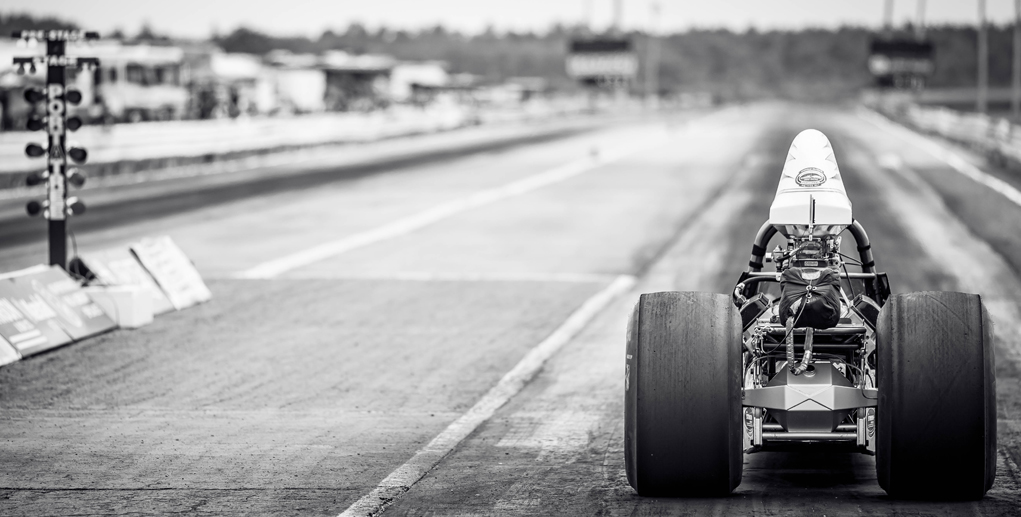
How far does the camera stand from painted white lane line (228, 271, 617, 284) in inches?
595

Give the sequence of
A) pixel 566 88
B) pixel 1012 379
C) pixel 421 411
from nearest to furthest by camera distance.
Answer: pixel 421 411, pixel 1012 379, pixel 566 88

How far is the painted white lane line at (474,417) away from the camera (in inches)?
254

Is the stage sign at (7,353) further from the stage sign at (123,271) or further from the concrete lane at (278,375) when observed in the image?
the stage sign at (123,271)

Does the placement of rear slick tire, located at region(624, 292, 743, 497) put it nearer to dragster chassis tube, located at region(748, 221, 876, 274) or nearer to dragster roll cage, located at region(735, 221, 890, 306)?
dragster roll cage, located at region(735, 221, 890, 306)

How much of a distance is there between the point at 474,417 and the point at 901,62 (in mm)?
84191

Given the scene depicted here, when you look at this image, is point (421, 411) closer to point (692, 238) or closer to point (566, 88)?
point (692, 238)

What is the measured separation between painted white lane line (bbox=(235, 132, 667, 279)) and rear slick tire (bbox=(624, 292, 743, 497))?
9796mm

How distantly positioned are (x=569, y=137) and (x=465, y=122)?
898 cm

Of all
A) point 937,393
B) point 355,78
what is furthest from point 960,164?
point 355,78

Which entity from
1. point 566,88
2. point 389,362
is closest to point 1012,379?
point 389,362

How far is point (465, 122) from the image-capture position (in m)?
59.1

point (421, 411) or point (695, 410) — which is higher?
point (695, 410)

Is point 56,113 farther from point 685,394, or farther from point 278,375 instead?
point 685,394

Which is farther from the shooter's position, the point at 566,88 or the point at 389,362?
the point at 566,88
